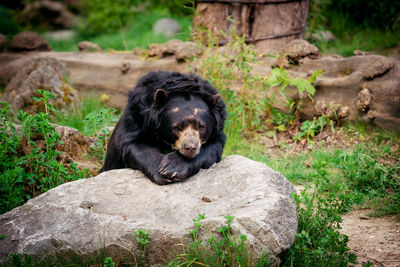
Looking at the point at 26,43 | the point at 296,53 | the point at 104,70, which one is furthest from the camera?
the point at 26,43

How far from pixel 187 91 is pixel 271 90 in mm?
3117

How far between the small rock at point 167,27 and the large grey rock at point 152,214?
8.26 meters

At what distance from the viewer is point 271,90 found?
6.46m

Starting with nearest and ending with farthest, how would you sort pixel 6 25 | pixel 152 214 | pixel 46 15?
pixel 152 214, pixel 6 25, pixel 46 15

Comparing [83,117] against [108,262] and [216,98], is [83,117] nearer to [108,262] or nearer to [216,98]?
[216,98]

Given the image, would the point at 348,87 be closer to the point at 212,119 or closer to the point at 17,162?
the point at 212,119

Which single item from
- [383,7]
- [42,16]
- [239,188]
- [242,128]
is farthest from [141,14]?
[239,188]

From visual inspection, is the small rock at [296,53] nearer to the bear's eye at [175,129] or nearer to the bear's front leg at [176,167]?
the bear's eye at [175,129]

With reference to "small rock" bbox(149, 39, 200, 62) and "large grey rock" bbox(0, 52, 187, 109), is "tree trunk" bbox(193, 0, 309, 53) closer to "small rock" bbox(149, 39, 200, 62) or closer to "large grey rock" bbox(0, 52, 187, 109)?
"small rock" bbox(149, 39, 200, 62)

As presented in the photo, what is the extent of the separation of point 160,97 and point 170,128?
0.96 ft

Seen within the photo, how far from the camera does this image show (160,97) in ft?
11.7

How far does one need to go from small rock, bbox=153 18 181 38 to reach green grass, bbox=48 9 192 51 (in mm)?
171

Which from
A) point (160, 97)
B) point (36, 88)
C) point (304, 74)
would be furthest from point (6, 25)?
point (160, 97)

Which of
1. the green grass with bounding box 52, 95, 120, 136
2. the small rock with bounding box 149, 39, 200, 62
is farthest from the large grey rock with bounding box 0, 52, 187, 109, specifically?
the green grass with bounding box 52, 95, 120, 136
